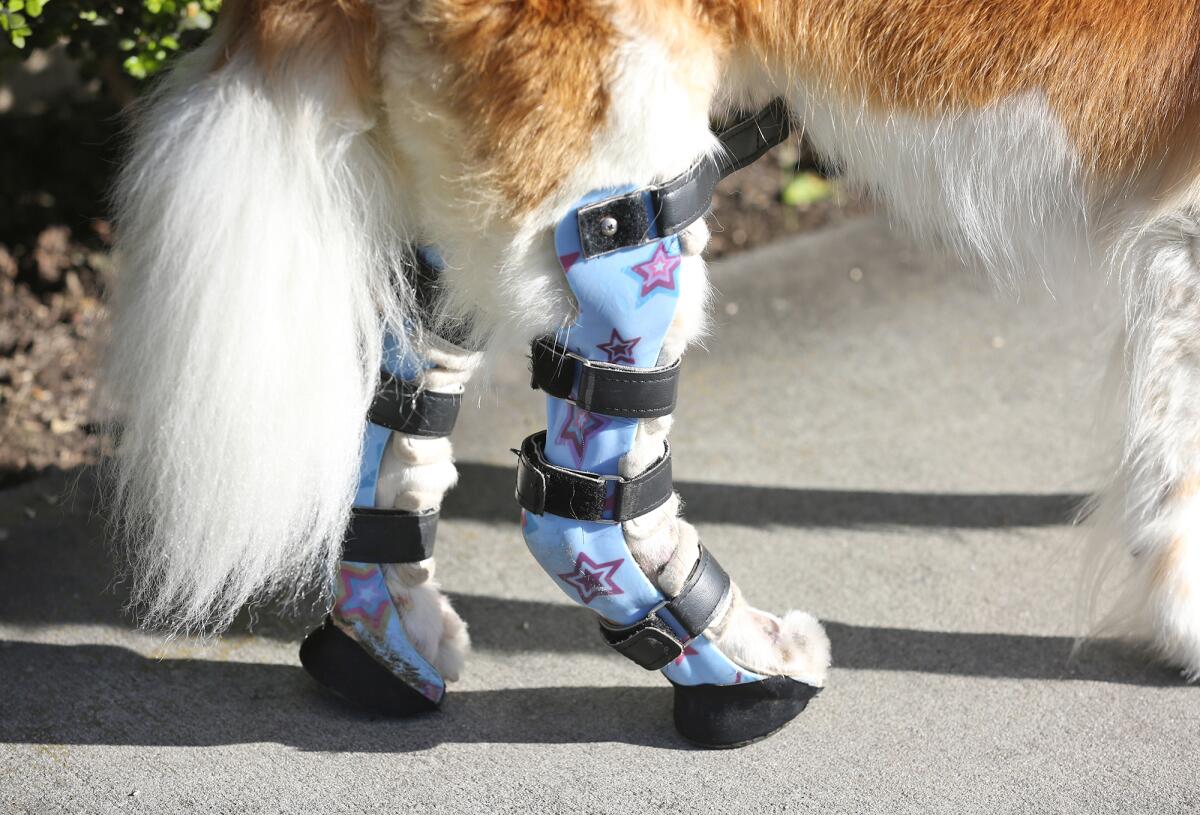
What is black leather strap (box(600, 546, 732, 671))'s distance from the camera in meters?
1.64

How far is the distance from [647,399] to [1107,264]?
672 mm

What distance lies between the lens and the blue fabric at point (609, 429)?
1.42 m

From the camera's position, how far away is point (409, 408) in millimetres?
1772

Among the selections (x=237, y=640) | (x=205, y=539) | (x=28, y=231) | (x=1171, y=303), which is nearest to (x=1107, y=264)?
(x=1171, y=303)

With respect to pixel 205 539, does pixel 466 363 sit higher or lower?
higher

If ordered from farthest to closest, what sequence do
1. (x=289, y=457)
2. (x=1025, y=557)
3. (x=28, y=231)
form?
(x=28, y=231), (x=1025, y=557), (x=289, y=457)

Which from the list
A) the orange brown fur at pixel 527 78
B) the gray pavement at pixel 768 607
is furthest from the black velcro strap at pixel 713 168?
the gray pavement at pixel 768 607

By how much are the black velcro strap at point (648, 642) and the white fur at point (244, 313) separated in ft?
1.45

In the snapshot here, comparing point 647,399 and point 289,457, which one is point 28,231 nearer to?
point 289,457

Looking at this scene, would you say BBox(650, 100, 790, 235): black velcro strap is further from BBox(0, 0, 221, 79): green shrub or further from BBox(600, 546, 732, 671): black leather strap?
BBox(0, 0, 221, 79): green shrub

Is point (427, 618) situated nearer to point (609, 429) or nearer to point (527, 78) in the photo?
point (609, 429)

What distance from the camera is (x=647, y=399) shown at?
1513 mm

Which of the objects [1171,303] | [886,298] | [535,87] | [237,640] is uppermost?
[535,87]

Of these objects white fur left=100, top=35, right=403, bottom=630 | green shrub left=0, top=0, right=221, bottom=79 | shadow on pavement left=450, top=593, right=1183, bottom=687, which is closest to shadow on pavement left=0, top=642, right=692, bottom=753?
shadow on pavement left=450, top=593, right=1183, bottom=687
